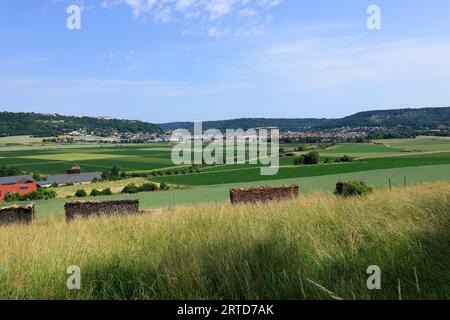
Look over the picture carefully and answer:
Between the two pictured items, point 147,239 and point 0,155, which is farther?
point 0,155

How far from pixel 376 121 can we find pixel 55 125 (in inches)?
5082

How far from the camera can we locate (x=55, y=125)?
172 metres

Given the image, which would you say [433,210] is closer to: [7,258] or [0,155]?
[7,258]

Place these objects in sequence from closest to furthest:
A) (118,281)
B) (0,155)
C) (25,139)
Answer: (118,281), (0,155), (25,139)

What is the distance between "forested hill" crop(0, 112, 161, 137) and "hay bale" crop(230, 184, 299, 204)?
6190 inches

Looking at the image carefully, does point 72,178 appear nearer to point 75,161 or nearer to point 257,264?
point 75,161

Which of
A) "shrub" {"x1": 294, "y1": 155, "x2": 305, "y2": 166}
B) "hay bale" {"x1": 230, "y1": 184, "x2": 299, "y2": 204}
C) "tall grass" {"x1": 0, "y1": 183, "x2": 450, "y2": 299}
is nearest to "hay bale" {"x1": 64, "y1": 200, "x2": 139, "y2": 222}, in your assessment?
"hay bale" {"x1": 230, "y1": 184, "x2": 299, "y2": 204}

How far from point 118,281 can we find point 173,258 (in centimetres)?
57

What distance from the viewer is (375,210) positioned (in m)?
5.93

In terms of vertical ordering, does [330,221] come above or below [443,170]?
above

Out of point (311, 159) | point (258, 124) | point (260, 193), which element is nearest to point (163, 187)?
point (311, 159)

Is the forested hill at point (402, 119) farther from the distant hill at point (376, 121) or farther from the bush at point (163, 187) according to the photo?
the bush at point (163, 187)
